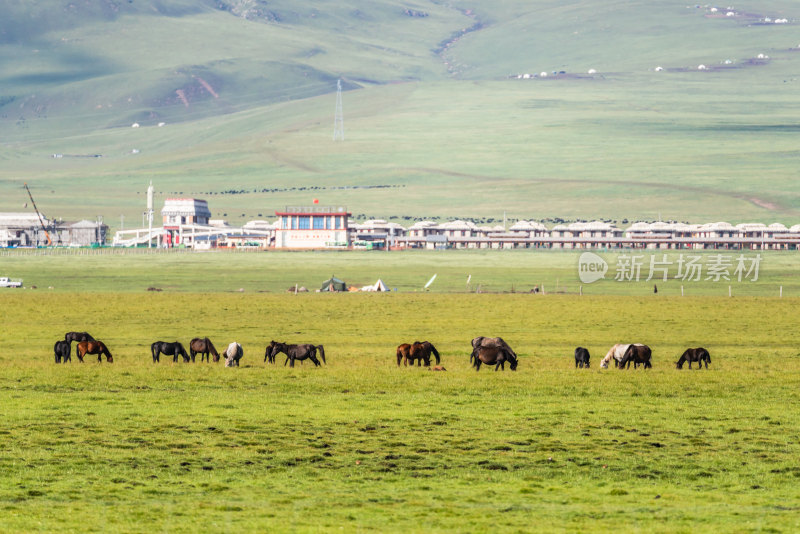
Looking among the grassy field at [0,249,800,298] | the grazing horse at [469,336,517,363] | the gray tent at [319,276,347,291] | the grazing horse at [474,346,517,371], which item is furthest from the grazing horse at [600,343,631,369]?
the gray tent at [319,276,347,291]

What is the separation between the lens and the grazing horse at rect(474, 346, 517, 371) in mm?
38875

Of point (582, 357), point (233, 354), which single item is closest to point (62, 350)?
point (233, 354)

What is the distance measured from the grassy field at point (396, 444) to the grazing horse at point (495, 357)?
97 centimetres

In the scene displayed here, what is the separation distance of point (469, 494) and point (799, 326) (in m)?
45.7

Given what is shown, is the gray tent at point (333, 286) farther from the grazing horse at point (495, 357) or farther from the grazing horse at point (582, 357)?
the grazing horse at point (495, 357)

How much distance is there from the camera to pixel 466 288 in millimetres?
100188

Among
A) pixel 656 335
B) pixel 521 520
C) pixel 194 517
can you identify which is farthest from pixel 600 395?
pixel 656 335

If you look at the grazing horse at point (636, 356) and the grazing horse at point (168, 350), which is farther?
the grazing horse at point (168, 350)

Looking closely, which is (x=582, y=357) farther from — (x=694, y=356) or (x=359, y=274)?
(x=359, y=274)

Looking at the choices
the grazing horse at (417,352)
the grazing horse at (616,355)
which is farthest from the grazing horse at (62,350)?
the grazing horse at (616,355)

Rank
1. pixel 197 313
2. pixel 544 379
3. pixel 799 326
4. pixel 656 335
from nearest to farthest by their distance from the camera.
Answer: pixel 544 379
pixel 656 335
pixel 799 326
pixel 197 313

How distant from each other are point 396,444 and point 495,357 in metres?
14.3

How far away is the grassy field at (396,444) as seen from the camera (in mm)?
18906

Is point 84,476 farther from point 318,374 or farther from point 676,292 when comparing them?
point 676,292
